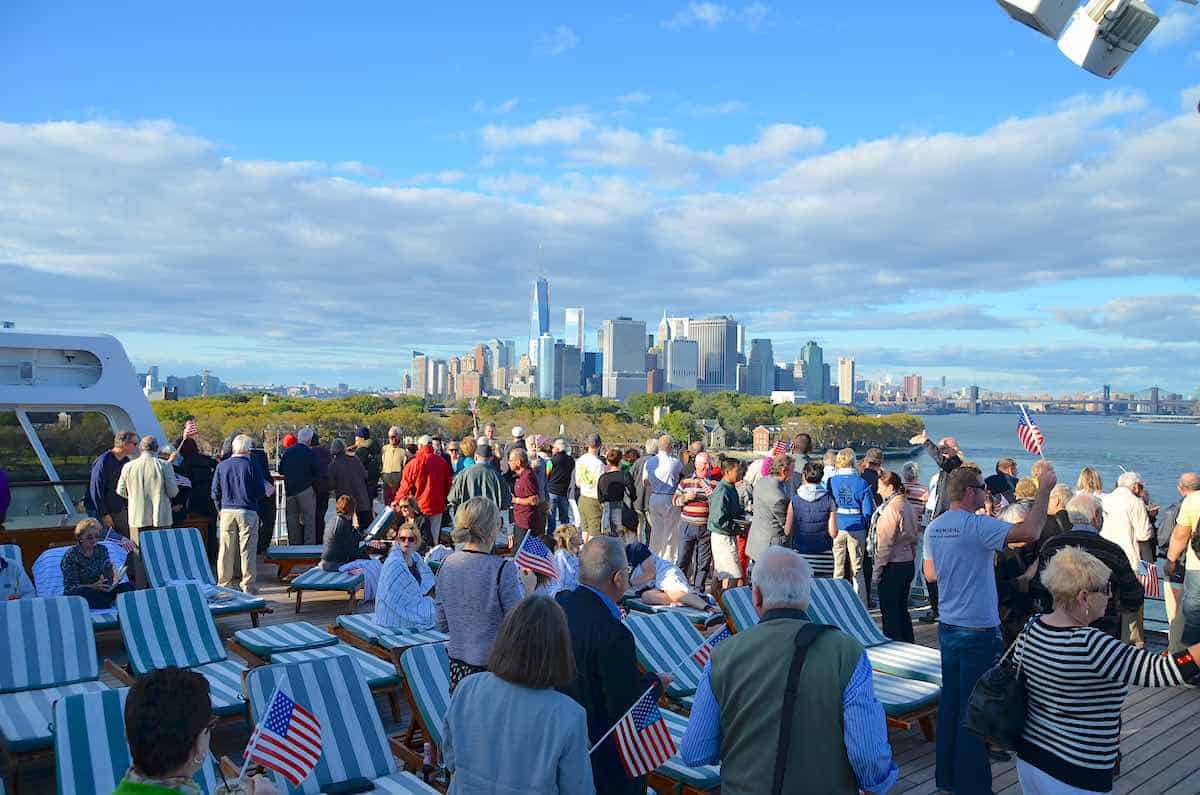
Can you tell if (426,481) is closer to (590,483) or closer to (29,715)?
(590,483)

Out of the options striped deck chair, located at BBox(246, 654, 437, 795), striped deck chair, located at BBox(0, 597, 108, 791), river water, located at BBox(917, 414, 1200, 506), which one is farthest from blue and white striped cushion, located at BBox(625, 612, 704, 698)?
river water, located at BBox(917, 414, 1200, 506)

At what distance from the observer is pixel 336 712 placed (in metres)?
4.49

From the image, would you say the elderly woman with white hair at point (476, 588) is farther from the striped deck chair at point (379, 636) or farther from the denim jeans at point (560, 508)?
the denim jeans at point (560, 508)

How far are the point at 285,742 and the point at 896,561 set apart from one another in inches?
217

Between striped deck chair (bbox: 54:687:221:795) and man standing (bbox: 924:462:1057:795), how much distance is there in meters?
3.48

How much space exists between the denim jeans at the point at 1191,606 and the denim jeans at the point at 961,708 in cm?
263

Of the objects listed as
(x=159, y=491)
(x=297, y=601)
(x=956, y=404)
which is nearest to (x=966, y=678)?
(x=297, y=601)

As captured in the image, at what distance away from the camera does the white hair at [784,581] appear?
264 centimetres

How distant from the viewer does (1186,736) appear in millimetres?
5516

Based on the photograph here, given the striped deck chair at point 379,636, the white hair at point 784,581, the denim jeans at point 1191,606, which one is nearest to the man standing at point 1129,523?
the denim jeans at point 1191,606

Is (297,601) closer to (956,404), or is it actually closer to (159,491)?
(159,491)

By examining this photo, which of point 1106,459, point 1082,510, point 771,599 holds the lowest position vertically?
point 1106,459

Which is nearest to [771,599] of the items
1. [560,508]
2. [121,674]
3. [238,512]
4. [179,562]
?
[121,674]

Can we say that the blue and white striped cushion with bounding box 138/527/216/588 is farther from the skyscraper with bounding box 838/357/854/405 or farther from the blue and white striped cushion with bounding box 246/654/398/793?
the skyscraper with bounding box 838/357/854/405
